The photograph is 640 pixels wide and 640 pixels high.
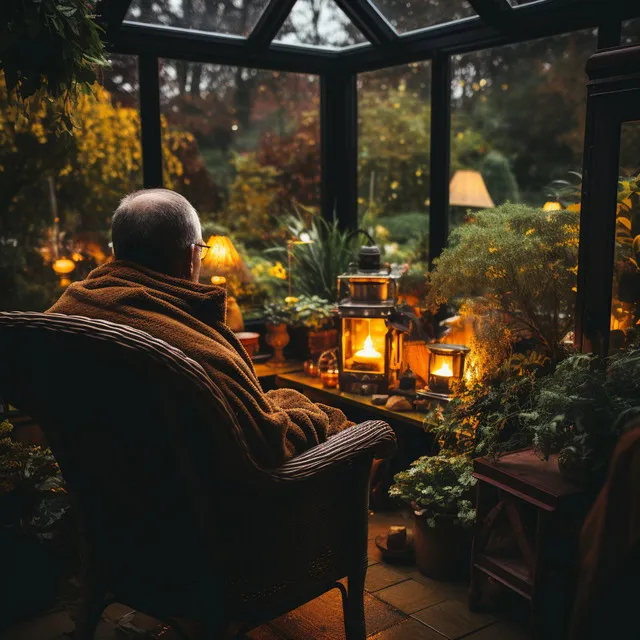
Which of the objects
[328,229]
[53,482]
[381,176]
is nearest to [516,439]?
[53,482]

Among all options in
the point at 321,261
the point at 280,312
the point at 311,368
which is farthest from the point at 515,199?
the point at 311,368

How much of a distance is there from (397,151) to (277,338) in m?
3.11

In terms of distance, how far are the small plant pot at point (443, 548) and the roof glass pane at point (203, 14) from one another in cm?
284

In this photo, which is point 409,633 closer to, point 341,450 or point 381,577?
point 381,577

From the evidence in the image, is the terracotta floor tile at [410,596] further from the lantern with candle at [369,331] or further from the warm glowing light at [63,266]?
the warm glowing light at [63,266]

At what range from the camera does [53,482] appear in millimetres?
2600

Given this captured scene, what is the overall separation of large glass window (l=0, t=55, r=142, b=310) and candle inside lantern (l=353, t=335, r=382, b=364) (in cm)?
165

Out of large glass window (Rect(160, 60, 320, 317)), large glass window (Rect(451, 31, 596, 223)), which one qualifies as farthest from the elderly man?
large glass window (Rect(451, 31, 596, 223))

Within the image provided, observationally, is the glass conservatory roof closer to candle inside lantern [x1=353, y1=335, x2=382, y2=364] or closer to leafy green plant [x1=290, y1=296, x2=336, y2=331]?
leafy green plant [x1=290, y1=296, x2=336, y2=331]

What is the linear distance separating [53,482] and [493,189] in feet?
19.5

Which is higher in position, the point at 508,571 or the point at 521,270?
the point at 521,270

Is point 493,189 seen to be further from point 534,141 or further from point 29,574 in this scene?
point 29,574

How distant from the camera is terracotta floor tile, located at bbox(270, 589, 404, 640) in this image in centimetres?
243

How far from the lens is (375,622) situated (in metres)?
2.49
